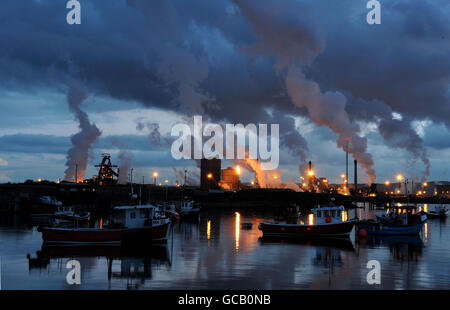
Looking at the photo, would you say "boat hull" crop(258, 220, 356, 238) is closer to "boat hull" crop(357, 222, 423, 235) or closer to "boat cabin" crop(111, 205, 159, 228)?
"boat hull" crop(357, 222, 423, 235)

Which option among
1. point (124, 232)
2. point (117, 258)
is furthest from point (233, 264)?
point (124, 232)

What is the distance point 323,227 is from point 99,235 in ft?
95.8

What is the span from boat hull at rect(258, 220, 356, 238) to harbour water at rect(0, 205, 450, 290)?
6.09 feet

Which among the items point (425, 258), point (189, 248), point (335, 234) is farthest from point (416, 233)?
point (189, 248)

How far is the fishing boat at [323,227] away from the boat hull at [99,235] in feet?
65.1

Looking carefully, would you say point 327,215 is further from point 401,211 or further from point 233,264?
point 233,264

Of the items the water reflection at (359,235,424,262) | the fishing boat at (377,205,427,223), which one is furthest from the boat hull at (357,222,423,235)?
the fishing boat at (377,205,427,223)

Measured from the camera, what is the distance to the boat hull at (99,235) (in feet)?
163

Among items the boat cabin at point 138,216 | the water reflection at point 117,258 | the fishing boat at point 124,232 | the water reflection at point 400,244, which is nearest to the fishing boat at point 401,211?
the water reflection at point 400,244

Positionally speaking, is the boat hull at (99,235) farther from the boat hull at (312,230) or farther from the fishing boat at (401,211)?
the fishing boat at (401,211)

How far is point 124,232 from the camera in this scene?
50062 millimetres
